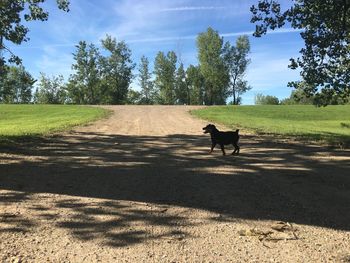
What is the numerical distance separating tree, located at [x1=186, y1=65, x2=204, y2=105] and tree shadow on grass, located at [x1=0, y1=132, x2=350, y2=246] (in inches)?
3458

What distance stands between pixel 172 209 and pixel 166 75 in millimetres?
92045

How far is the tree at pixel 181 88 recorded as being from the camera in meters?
100

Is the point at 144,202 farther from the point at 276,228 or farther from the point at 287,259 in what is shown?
the point at 287,259

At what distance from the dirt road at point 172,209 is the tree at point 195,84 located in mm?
90072

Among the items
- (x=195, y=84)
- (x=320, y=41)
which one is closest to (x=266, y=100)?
(x=195, y=84)

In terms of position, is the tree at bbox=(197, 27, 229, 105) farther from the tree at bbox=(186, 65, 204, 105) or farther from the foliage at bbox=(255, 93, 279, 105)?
the foliage at bbox=(255, 93, 279, 105)

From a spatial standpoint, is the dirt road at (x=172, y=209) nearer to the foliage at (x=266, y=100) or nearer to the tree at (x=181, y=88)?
the tree at (x=181, y=88)

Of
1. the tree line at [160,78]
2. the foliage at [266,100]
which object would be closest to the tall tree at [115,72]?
the tree line at [160,78]

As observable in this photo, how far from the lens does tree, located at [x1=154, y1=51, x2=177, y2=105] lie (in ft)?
315

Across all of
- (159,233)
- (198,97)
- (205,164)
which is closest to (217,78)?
(198,97)

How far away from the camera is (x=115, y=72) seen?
88250mm

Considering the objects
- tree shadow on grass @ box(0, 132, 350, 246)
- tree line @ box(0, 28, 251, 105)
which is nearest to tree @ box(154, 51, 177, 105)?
tree line @ box(0, 28, 251, 105)

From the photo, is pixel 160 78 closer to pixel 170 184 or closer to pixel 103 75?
pixel 103 75

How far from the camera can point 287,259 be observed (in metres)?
4.85
